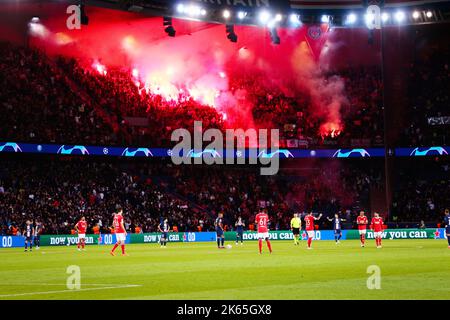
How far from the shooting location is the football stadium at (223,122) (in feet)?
181

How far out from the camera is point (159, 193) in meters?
62.5

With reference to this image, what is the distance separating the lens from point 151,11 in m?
47.9

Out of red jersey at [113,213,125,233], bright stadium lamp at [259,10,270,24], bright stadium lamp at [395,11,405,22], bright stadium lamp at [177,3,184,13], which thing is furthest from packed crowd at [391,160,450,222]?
red jersey at [113,213,125,233]

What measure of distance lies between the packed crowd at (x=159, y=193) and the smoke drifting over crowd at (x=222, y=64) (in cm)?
541

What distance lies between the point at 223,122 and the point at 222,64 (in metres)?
6.77

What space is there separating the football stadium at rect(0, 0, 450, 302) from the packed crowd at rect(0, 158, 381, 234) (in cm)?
15

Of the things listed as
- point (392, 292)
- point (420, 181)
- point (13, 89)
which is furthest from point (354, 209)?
point (392, 292)

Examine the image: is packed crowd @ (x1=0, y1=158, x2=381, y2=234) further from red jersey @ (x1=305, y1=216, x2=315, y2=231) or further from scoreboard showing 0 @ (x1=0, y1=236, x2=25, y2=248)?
red jersey @ (x1=305, y1=216, x2=315, y2=231)

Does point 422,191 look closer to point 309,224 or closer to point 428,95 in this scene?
point 428,95

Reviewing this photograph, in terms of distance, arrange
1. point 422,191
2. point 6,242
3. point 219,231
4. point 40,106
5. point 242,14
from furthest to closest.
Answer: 1. point 422,191
2. point 40,106
3. point 6,242
4. point 242,14
5. point 219,231

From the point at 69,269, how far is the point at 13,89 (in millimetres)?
33270

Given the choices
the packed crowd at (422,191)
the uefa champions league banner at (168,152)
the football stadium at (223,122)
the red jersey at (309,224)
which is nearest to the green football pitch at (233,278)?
the red jersey at (309,224)

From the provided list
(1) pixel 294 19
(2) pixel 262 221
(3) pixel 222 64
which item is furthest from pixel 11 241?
(3) pixel 222 64

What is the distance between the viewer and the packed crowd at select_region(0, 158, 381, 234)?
54.9 meters
